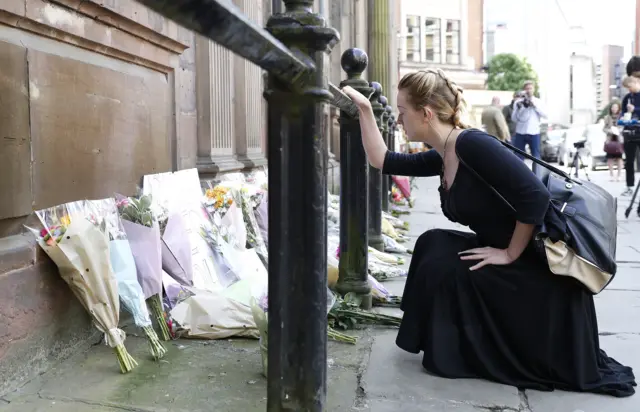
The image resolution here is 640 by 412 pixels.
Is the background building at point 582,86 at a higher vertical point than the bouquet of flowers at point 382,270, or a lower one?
higher

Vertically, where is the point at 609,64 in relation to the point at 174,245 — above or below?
above

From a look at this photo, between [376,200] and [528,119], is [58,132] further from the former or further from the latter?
[528,119]

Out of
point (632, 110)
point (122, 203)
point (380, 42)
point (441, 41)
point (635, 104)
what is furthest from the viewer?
point (441, 41)

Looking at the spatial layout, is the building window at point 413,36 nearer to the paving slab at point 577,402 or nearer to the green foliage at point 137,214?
the green foliage at point 137,214

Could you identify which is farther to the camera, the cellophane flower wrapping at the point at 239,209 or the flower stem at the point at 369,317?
the cellophane flower wrapping at the point at 239,209

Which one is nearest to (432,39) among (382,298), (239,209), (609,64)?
(239,209)

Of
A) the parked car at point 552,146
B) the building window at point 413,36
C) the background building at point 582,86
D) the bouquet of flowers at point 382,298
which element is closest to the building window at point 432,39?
the building window at point 413,36

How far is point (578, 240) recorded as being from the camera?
8.26 ft

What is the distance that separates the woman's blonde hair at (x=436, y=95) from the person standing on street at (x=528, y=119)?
10009mm

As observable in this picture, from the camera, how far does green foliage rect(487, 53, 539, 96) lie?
2390 inches

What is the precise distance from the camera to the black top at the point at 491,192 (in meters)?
2.51

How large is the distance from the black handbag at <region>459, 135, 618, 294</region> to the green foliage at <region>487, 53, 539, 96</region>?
197 feet

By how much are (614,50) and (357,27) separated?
107m

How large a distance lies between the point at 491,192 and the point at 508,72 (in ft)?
203
